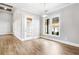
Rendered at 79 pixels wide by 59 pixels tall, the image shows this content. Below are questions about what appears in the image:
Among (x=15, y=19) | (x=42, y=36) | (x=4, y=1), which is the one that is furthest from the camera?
(x=42, y=36)

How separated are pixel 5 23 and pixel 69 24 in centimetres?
147

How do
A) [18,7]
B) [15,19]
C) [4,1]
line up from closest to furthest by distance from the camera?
1. [4,1]
2. [18,7]
3. [15,19]

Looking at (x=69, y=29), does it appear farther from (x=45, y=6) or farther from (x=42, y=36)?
(x=45, y=6)

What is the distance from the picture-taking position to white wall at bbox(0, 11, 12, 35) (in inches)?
59.7

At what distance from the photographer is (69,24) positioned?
5.55 ft

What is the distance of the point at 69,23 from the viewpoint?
66.3 inches

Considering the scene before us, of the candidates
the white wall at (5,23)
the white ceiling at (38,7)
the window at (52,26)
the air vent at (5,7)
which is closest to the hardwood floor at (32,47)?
the white wall at (5,23)

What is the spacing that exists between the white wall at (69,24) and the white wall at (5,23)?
0.81m

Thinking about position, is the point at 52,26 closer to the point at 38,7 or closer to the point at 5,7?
the point at 38,7

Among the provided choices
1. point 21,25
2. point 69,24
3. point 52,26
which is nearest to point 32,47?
point 21,25

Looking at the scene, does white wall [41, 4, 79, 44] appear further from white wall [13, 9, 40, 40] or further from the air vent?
the air vent

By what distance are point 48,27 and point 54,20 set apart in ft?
0.78

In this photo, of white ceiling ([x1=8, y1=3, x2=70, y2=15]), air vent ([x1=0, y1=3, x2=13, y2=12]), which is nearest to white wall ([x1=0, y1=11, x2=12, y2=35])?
air vent ([x1=0, y1=3, x2=13, y2=12])

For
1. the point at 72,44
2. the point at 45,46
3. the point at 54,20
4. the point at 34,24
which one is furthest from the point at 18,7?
the point at 72,44
